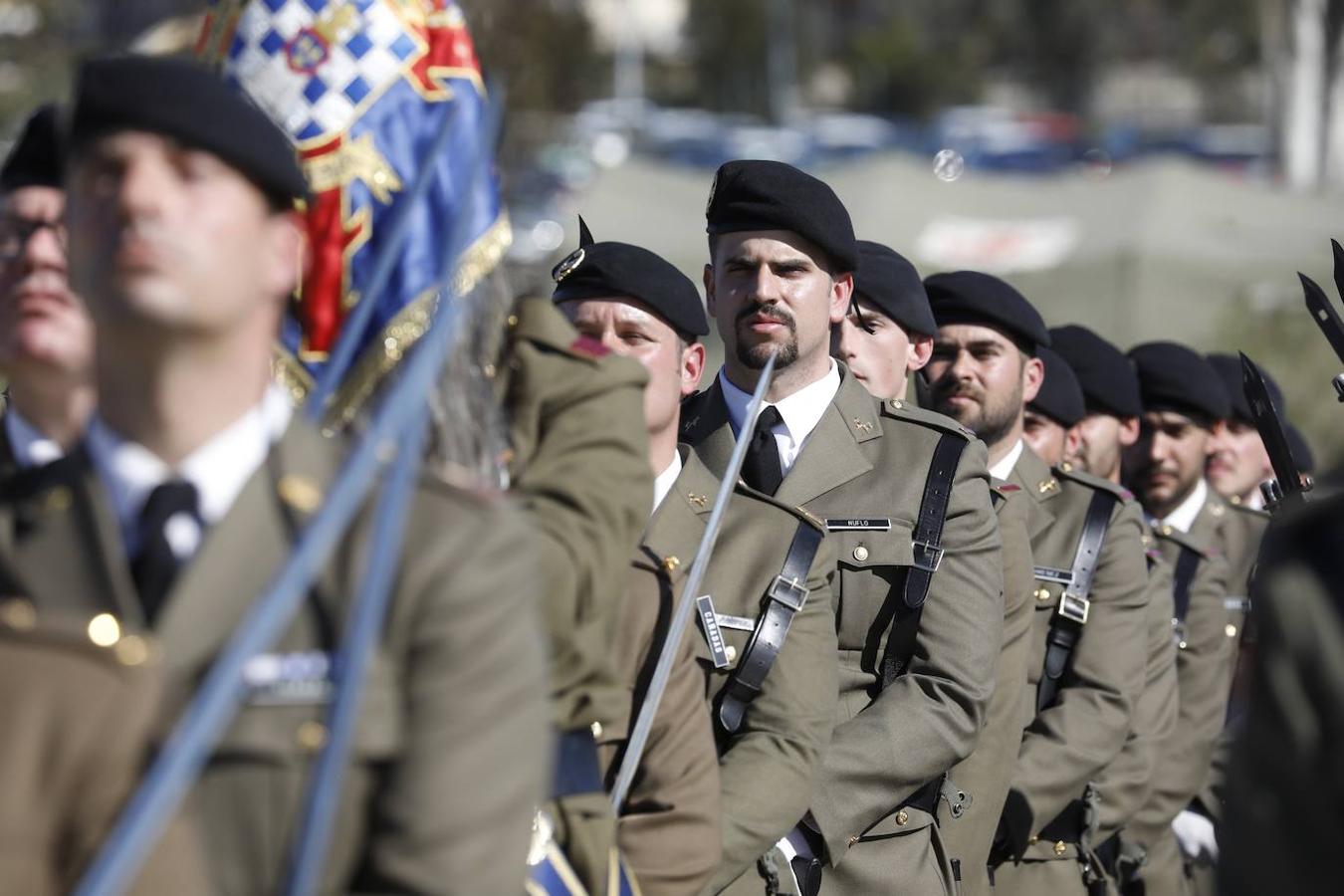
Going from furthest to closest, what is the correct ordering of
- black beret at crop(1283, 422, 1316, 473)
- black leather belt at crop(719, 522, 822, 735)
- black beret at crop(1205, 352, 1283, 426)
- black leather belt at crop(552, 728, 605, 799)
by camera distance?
black beret at crop(1205, 352, 1283, 426), black beret at crop(1283, 422, 1316, 473), black leather belt at crop(719, 522, 822, 735), black leather belt at crop(552, 728, 605, 799)

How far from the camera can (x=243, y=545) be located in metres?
2.54

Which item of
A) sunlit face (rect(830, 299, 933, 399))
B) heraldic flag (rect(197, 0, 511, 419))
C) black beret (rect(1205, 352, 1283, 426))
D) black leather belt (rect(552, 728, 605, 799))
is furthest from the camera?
black beret (rect(1205, 352, 1283, 426))

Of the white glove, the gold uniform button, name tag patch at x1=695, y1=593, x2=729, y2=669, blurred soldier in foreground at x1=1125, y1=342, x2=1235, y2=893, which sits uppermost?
the gold uniform button

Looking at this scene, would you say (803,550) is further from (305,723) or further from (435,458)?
(305,723)

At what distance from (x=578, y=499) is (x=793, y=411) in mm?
1888


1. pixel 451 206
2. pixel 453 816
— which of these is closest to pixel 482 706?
pixel 453 816

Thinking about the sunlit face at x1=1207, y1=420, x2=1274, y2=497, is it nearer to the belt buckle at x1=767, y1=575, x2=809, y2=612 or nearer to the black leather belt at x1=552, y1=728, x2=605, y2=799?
the belt buckle at x1=767, y1=575, x2=809, y2=612

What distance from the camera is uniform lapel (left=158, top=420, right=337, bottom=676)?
249cm

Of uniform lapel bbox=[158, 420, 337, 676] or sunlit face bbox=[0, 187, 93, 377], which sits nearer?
uniform lapel bbox=[158, 420, 337, 676]

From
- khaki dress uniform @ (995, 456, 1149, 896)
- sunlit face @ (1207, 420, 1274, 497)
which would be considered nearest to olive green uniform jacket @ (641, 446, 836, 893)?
khaki dress uniform @ (995, 456, 1149, 896)

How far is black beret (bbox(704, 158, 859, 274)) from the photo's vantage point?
5062 mm

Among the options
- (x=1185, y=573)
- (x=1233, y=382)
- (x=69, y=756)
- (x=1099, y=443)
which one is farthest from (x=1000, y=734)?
(x=69, y=756)

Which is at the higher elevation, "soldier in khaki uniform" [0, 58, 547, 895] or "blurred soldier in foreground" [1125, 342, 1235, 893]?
"soldier in khaki uniform" [0, 58, 547, 895]

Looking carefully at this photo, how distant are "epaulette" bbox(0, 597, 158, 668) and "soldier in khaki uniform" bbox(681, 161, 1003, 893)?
2692mm
